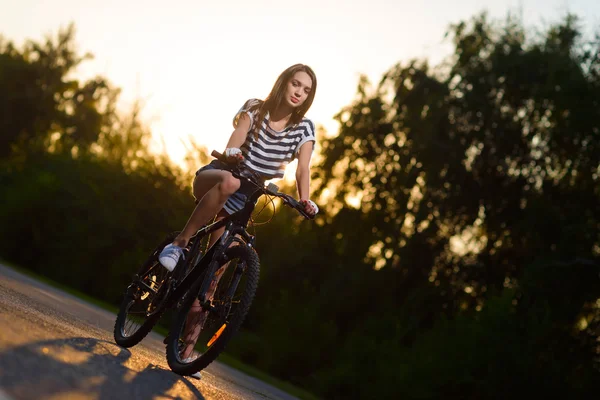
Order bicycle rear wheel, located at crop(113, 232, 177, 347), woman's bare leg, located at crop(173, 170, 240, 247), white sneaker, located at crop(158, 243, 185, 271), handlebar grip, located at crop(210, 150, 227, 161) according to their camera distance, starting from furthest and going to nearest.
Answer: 1. bicycle rear wheel, located at crop(113, 232, 177, 347)
2. white sneaker, located at crop(158, 243, 185, 271)
3. woman's bare leg, located at crop(173, 170, 240, 247)
4. handlebar grip, located at crop(210, 150, 227, 161)

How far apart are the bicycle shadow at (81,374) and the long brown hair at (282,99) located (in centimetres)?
189

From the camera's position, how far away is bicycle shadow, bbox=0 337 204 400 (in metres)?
3.55

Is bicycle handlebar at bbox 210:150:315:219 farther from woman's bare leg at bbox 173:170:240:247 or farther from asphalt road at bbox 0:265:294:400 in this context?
asphalt road at bbox 0:265:294:400

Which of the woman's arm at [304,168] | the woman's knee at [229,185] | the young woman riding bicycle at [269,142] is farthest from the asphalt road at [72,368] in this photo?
the woman's arm at [304,168]

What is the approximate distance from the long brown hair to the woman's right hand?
65cm

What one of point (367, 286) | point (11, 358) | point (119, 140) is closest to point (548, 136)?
point (367, 286)

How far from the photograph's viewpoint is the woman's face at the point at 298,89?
20.1 ft

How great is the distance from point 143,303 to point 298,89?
1.92 metres

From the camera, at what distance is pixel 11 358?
12.6 feet

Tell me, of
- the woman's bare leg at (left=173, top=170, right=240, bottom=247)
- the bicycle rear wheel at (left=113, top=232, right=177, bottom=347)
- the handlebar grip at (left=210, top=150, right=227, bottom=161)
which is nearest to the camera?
the handlebar grip at (left=210, top=150, right=227, bottom=161)

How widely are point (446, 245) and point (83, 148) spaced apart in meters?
11.2

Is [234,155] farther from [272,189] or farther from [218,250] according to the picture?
[218,250]

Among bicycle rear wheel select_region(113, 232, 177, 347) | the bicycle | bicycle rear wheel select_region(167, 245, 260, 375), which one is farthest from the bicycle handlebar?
bicycle rear wheel select_region(113, 232, 177, 347)

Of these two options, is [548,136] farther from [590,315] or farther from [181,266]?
[181,266]
